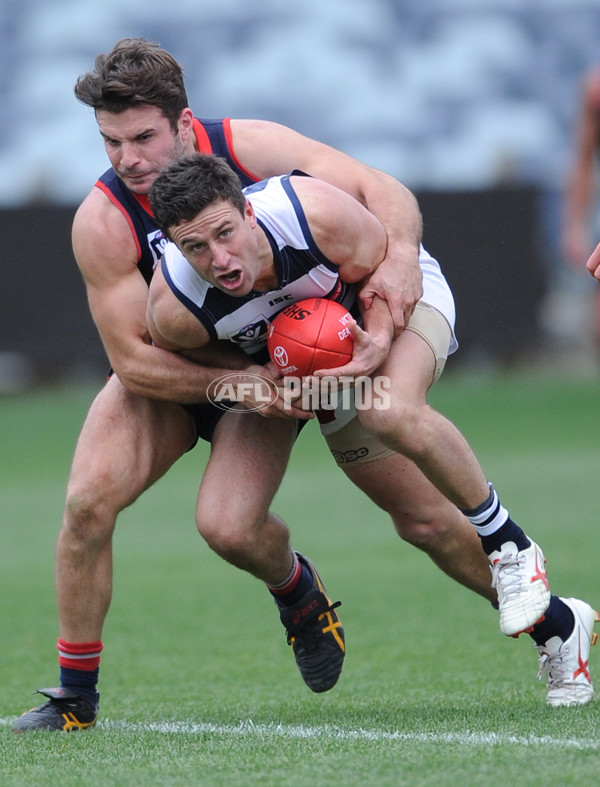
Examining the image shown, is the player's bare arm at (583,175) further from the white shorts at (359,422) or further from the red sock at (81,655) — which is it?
the red sock at (81,655)

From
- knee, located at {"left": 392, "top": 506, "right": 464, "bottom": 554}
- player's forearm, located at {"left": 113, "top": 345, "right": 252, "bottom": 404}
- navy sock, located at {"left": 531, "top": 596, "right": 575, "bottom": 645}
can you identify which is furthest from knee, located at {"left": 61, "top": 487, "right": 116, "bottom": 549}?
navy sock, located at {"left": 531, "top": 596, "right": 575, "bottom": 645}

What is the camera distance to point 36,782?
371 cm

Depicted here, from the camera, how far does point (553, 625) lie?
187 inches

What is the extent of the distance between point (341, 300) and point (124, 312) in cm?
80

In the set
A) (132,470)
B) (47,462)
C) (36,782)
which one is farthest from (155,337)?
(47,462)

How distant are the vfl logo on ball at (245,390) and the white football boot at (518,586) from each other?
0.98 metres

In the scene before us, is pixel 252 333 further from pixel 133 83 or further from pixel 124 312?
pixel 133 83

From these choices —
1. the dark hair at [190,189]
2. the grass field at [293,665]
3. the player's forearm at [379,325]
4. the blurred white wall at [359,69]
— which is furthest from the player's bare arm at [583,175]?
the blurred white wall at [359,69]

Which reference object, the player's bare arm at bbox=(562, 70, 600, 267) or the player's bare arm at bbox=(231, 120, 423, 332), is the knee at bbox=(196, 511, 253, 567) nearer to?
the player's bare arm at bbox=(231, 120, 423, 332)

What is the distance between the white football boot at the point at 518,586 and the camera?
174 inches

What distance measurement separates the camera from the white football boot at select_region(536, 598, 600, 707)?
15.1ft

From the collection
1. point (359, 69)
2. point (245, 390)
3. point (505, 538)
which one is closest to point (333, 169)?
point (245, 390)

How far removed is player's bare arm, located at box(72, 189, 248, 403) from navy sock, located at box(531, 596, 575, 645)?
1428 millimetres

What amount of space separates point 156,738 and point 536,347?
53.9ft
